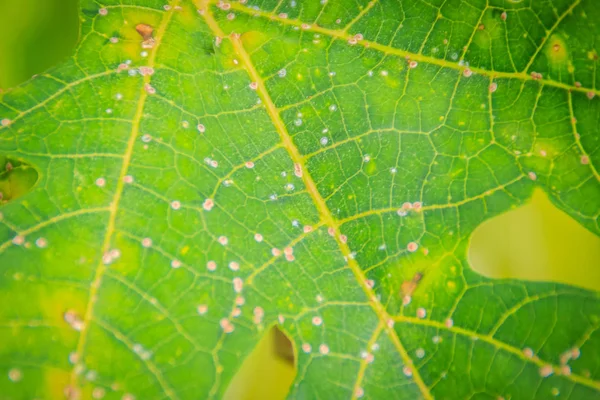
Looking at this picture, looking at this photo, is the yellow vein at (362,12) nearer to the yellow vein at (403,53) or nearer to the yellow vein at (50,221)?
the yellow vein at (403,53)

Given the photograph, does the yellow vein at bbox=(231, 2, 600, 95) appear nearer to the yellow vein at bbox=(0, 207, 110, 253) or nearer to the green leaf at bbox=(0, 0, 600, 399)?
the green leaf at bbox=(0, 0, 600, 399)

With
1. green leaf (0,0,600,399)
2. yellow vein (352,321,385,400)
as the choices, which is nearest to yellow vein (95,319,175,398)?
green leaf (0,0,600,399)

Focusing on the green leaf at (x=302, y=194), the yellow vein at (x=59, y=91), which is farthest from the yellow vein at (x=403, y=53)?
the yellow vein at (x=59, y=91)

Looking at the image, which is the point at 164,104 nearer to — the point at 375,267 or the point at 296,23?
the point at 296,23

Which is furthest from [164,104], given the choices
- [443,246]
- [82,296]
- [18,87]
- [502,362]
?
[502,362]

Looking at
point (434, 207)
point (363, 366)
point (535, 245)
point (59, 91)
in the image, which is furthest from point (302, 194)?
point (535, 245)

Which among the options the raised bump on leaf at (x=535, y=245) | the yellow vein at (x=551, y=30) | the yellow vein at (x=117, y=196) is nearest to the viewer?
the yellow vein at (x=117, y=196)
